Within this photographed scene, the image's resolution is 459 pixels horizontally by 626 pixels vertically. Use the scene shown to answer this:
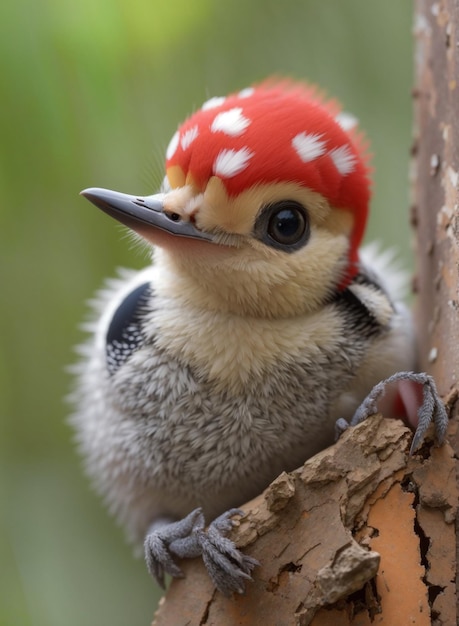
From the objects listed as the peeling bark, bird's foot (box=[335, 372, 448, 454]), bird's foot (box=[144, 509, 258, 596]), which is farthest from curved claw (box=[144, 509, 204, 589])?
bird's foot (box=[335, 372, 448, 454])

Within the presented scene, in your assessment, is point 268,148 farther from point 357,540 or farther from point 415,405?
point 357,540

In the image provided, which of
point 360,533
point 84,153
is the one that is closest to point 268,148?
point 360,533

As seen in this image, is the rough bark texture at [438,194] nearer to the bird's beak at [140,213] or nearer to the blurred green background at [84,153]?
the bird's beak at [140,213]

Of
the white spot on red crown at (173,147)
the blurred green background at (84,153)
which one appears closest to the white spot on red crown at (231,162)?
the white spot on red crown at (173,147)

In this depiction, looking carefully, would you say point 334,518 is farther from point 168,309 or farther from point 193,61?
point 193,61

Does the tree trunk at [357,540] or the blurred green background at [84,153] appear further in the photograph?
the blurred green background at [84,153]
